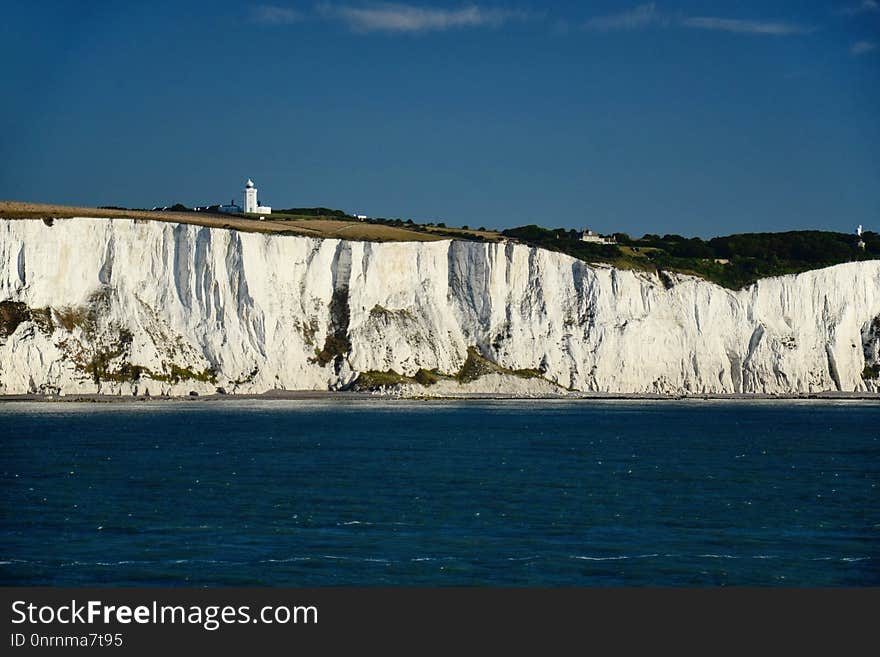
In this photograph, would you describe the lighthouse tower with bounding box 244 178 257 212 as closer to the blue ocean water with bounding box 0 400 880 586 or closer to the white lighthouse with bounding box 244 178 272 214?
the white lighthouse with bounding box 244 178 272 214

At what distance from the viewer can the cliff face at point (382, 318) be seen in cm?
7494

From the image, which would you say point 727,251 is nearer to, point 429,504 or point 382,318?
point 382,318

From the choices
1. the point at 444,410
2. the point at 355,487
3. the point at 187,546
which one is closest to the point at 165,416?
the point at 444,410

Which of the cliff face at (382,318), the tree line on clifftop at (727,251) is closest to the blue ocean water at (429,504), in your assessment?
the cliff face at (382,318)

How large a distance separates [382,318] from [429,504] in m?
53.5

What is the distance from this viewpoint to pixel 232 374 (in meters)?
78.9

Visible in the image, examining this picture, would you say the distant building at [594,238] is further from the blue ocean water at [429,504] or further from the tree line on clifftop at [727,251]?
the blue ocean water at [429,504]

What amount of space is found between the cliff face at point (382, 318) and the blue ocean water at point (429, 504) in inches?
626

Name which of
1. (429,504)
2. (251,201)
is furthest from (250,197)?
(429,504)

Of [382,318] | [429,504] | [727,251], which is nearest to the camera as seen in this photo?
[429,504]

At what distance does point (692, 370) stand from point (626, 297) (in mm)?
6960

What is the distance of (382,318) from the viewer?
3361 inches

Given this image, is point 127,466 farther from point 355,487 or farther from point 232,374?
point 232,374

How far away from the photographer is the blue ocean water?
23.9m
